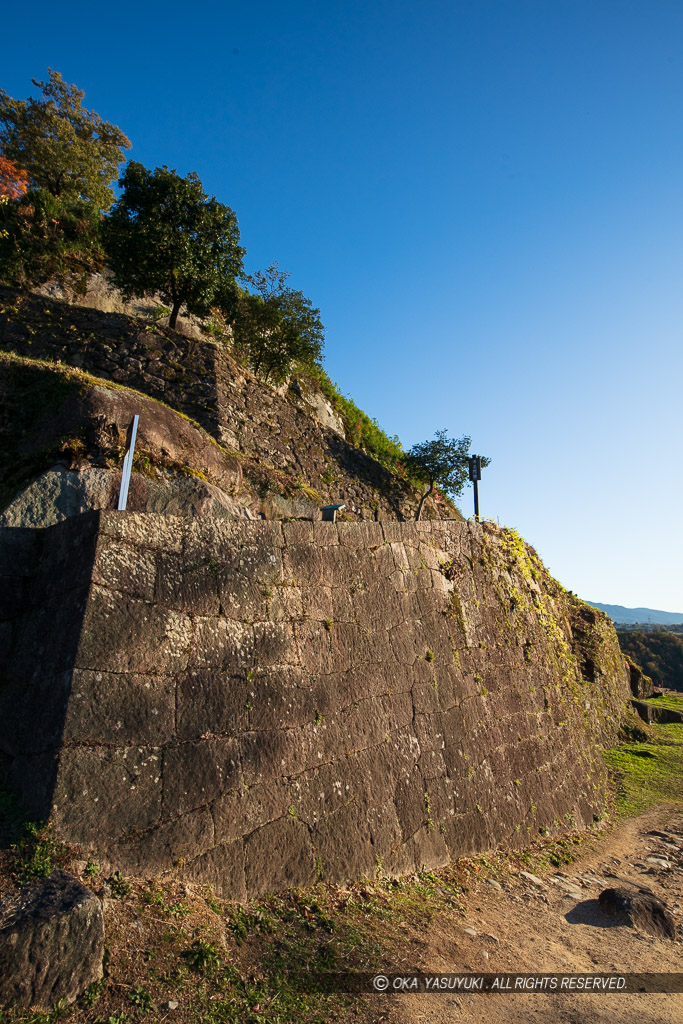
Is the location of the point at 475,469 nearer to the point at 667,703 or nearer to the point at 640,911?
the point at 667,703

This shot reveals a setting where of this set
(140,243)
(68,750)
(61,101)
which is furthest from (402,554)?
(61,101)

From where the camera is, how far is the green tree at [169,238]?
1363 centimetres

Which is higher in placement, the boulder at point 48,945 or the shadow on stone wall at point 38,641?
the shadow on stone wall at point 38,641

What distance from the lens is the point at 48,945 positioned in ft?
7.54

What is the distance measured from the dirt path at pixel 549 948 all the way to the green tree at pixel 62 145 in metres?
25.2

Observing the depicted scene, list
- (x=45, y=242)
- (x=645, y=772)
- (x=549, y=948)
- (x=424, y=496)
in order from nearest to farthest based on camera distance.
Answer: (x=549, y=948) → (x=645, y=772) → (x=45, y=242) → (x=424, y=496)

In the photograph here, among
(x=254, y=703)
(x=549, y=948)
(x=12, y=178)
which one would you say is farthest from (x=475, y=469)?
(x=12, y=178)

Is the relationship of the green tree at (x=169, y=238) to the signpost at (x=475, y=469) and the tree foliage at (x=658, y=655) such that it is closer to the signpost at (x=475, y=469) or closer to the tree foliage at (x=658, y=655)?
the signpost at (x=475, y=469)

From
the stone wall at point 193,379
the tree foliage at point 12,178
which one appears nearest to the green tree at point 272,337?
the stone wall at point 193,379

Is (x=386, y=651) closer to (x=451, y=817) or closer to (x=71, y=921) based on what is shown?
(x=451, y=817)

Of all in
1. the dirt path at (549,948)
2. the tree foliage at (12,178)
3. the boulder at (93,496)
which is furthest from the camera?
the tree foliage at (12,178)

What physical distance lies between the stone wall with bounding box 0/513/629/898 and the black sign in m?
16.9

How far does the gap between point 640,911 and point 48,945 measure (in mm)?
5228

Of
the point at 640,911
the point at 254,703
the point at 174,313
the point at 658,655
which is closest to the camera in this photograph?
the point at 254,703
